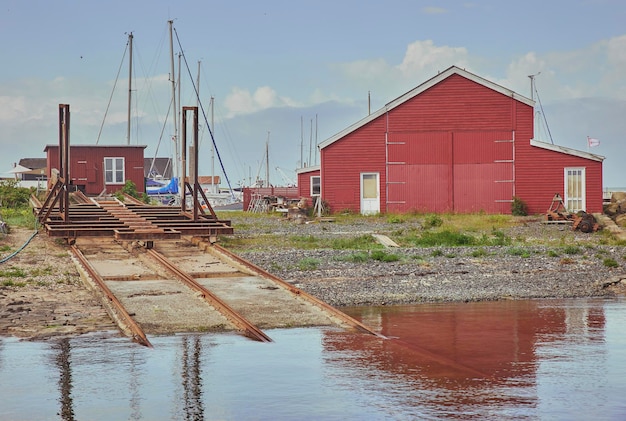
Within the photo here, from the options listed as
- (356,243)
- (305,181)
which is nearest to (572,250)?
(356,243)

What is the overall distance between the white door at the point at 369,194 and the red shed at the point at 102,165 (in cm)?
1233

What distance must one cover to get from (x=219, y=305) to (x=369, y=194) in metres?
26.5

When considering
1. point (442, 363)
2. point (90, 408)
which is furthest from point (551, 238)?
point (90, 408)

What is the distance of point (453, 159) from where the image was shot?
39.6m

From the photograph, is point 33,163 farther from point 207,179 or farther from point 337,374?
point 337,374

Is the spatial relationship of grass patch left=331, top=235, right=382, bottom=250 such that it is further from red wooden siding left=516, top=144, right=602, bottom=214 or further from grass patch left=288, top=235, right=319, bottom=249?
red wooden siding left=516, top=144, right=602, bottom=214

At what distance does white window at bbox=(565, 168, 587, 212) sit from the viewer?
38469 millimetres

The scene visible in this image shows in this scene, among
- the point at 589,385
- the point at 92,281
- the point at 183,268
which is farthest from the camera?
the point at 183,268

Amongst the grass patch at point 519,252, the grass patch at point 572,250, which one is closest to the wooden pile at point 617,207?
the grass patch at point 572,250

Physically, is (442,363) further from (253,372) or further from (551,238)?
(551,238)

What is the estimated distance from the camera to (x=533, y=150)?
128 ft

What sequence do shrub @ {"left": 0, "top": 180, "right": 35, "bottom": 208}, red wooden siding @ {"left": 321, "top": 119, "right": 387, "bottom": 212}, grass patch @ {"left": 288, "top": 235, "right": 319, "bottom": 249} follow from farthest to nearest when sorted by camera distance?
red wooden siding @ {"left": 321, "top": 119, "right": 387, "bottom": 212}, shrub @ {"left": 0, "top": 180, "right": 35, "bottom": 208}, grass patch @ {"left": 288, "top": 235, "right": 319, "bottom": 249}

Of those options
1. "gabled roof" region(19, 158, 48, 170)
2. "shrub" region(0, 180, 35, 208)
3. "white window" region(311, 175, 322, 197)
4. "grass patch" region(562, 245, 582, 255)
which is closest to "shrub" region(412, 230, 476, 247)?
"grass patch" region(562, 245, 582, 255)

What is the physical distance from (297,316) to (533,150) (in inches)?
1074
